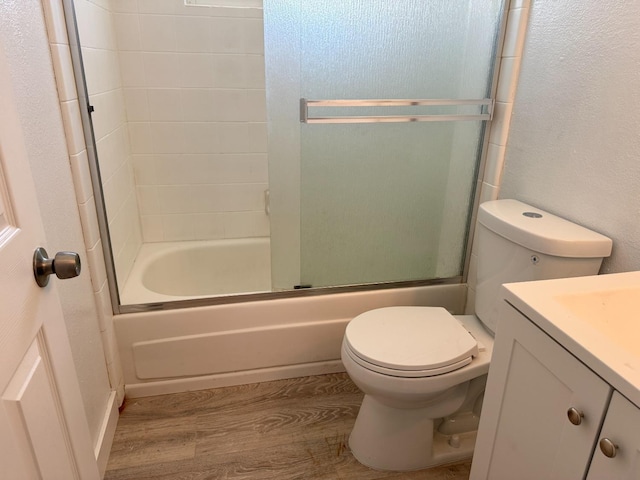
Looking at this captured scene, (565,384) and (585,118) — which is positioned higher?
(585,118)

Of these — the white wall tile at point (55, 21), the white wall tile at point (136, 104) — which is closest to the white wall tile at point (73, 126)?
the white wall tile at point (55, 21)

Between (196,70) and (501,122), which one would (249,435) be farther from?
(196,70)

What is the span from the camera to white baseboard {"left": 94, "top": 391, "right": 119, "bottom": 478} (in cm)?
149

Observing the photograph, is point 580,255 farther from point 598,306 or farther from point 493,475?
point 493,475

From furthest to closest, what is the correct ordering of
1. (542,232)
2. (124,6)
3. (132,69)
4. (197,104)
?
(197,104) → (132,69) → (124,6) → (542,232)

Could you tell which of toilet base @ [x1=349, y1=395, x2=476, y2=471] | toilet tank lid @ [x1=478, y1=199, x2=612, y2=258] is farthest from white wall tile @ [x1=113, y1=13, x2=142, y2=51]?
toilet base @ [x1=349, y1=395, x2=476, y2=471]

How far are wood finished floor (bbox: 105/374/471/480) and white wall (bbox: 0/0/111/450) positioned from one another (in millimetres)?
200

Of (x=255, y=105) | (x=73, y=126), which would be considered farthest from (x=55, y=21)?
(x=255, y=105)

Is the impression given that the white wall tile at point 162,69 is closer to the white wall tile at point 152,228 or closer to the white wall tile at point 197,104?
the white wall tile at point 197,104

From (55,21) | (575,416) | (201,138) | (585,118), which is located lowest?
(575,416)

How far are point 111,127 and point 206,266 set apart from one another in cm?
89

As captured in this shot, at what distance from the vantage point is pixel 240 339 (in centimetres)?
187

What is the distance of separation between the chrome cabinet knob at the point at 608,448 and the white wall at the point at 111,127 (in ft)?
5.22

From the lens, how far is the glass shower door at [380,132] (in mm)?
1574
